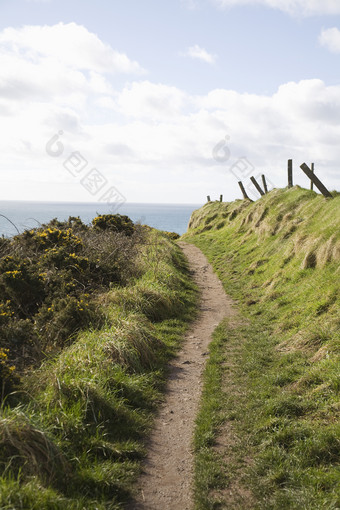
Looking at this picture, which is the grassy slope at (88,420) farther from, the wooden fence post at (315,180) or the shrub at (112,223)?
the shrub at (112,223)

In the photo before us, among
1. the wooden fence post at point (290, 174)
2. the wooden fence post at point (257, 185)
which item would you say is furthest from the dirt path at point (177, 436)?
the wooden fence post at point (257, 185)

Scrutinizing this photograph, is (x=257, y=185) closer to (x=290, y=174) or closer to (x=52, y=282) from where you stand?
(x=290, y=174)

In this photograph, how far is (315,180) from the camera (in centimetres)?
1645

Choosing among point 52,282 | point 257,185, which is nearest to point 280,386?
point 52,282

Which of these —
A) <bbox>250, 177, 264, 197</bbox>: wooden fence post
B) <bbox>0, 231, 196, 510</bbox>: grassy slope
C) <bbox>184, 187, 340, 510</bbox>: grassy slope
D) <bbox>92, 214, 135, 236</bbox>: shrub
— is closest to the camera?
<bbox>0, 231, 196, 510</bbox>: grassy slope

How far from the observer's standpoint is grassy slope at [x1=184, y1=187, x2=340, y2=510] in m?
4.80

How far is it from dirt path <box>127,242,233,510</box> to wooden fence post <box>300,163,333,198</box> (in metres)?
8.41

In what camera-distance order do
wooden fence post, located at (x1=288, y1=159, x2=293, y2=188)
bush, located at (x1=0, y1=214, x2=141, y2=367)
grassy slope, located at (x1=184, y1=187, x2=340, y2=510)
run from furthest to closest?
wooden fence post, located at (x1=288, y1=159, x2=293, y2=188)
bush, located at (x1=0, y1=214, x2=141, y2=367)
grassy slope, located at (x1=184, y1=187, x2=340, y2=510)

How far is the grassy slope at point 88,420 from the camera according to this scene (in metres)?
4.48

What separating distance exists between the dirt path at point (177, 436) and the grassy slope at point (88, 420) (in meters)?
0.22

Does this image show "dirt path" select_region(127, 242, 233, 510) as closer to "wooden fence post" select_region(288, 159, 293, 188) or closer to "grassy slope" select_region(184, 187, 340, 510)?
"grassy slope" select_region(184, 187, 340, 510)

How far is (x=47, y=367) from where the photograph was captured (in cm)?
735

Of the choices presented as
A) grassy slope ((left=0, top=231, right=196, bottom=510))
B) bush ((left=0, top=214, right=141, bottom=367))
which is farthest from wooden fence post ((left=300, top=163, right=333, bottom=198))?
grassy slope ((left=0, top=231, right=196, bottom=510))

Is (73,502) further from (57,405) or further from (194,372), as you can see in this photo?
(194,372)
